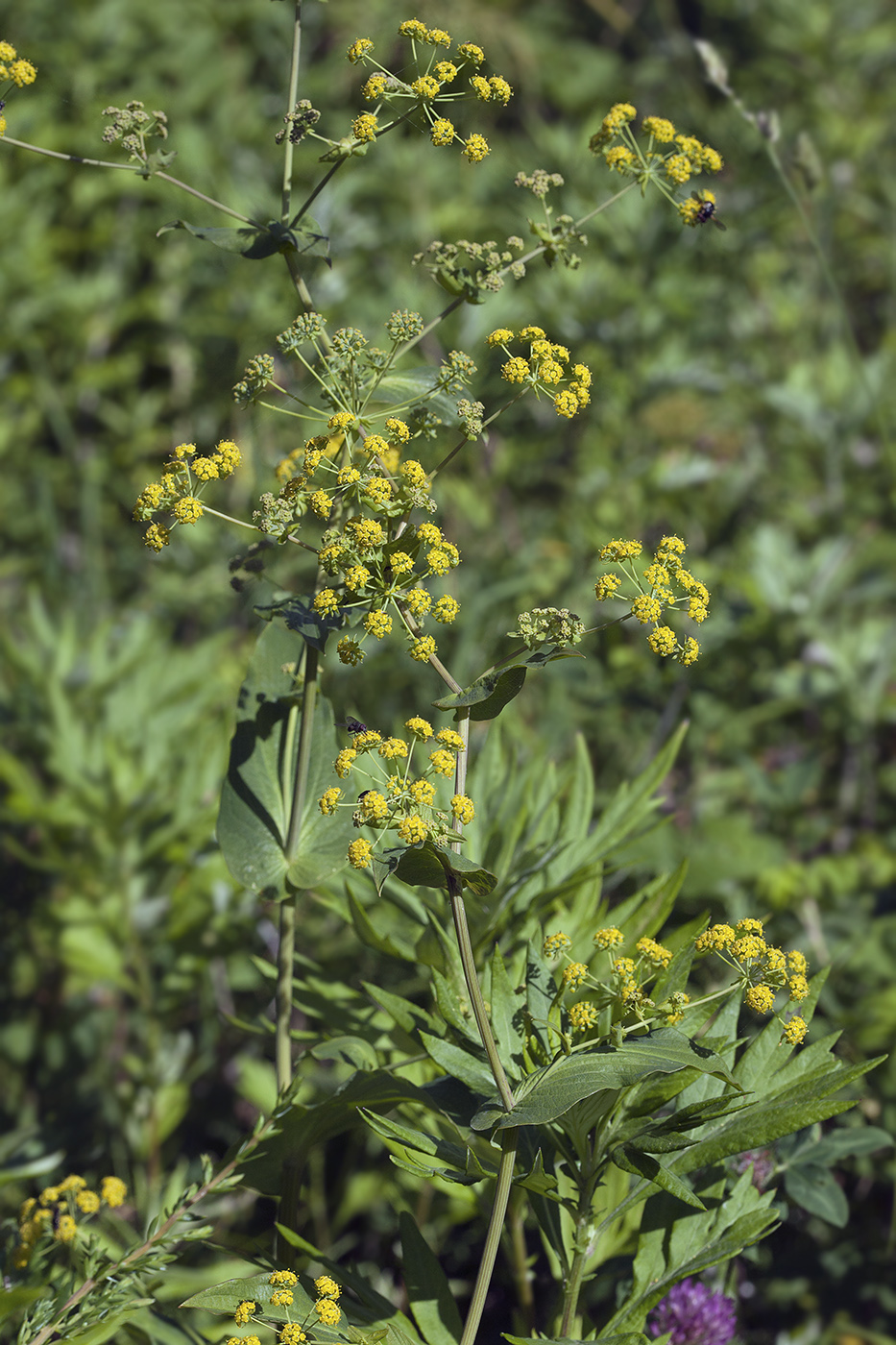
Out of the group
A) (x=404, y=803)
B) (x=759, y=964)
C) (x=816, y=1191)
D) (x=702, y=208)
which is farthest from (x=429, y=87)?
(x=816, y=1191)

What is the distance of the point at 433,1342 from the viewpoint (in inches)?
32.5

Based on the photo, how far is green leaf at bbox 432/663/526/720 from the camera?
0.72 metres

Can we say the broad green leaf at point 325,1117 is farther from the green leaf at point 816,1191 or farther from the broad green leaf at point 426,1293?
the green leaf at point 816,1191

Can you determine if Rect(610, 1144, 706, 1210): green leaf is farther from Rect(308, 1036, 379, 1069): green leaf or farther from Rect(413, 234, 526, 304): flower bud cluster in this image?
Rect(413, 234, 526, 304): flower bud cluster

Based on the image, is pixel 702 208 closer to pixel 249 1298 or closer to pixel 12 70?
pixel 12 70

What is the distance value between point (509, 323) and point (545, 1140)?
2149 millimetres

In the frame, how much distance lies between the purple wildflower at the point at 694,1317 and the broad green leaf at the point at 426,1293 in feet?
0.66

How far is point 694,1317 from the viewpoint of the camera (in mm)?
947

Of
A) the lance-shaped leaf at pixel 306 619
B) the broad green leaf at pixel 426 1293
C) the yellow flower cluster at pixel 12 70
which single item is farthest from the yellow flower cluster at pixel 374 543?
the broad green leaf at pixel 426 1293

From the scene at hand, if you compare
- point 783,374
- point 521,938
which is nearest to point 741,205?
point 783,374

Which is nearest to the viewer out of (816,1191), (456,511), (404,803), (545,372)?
(404,803)

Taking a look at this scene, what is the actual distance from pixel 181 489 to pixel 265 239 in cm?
23

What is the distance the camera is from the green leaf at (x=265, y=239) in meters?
0.88

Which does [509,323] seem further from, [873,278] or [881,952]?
[881,952]
